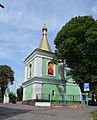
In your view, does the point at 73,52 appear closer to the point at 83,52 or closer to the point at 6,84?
the point at 83,52

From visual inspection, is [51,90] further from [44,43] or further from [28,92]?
[44,43]

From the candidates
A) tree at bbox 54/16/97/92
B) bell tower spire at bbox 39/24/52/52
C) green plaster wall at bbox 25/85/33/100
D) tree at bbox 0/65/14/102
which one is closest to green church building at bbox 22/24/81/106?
green plaster wall at bbox 25/85/33/100

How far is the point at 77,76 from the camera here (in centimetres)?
3800

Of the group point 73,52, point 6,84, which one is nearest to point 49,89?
point 73,52

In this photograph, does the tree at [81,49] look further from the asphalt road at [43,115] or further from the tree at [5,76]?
the tree at [5,76]

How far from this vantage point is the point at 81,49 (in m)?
37.6

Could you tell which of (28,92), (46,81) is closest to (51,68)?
(46,81)

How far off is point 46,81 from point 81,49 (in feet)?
27.9

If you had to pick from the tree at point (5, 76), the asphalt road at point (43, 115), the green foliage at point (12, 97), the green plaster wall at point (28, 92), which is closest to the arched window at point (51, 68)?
the green plaster wall at point (28, 92)

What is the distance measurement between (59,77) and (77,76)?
7385 millimetres

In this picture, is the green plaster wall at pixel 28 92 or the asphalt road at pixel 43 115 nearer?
the asphalt road at pixel 43 115

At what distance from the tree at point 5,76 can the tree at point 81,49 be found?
2837 centimetres

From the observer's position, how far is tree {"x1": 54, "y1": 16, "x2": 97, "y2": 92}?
37281mm

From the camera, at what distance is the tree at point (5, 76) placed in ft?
215
